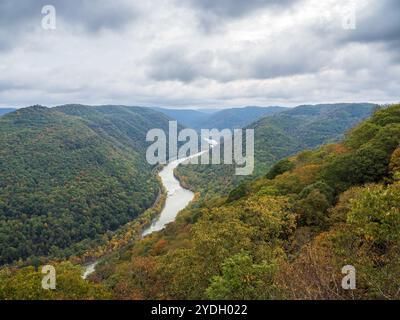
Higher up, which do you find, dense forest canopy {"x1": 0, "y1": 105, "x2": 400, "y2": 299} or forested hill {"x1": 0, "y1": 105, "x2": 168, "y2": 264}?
dense forest canopy {"x1": 0, "y1": 105, "x2": 400, "y2": 299}

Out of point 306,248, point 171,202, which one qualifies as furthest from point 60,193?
point 306,248

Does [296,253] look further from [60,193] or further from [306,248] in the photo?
[60,193]

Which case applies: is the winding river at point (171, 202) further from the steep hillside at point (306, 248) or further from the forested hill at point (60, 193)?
the steep hillside at point (306, 248)

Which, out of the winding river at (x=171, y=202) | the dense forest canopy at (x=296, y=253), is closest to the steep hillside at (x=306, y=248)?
the dense forest canopy at (x=296, y=253)

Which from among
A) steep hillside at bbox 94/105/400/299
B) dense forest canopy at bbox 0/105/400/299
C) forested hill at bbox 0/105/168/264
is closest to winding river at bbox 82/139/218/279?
forested hill at bbox 0/105/168/264

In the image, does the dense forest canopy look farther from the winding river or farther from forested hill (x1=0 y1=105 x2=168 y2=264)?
forested hill (x1=0 y1=105 x2=168 y2=264)
